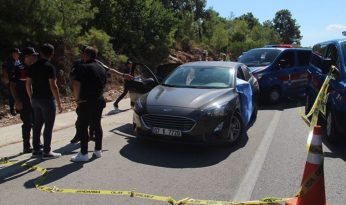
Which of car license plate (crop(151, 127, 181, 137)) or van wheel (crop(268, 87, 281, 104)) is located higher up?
car license plate (crop(151, 127, 181, 137))

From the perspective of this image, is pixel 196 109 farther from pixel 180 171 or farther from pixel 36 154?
pixel 36 154

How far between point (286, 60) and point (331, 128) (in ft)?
21.7

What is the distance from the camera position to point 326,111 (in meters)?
8.63

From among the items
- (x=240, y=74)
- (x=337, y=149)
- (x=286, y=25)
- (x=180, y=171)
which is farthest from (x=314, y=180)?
(x=286, y=25)

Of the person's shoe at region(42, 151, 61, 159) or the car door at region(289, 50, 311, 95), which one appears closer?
the person's shoe at region(42, 151, 61, 159)

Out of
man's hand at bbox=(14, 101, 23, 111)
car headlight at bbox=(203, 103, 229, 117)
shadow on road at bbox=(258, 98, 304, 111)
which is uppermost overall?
man's hand at bbox=(14, 101, 23, 111)

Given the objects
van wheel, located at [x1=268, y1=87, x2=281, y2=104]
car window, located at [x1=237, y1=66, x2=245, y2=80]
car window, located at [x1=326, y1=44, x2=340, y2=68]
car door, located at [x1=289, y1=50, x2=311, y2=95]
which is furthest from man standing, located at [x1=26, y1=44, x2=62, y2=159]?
car door, located at [x1=289, y1=50, x2=311, y2=95]

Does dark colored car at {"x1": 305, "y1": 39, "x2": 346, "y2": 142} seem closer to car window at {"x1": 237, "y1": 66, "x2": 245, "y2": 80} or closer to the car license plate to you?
car window at {"x1": 237, "y1": 66, "x2": 245, "y2": 80}

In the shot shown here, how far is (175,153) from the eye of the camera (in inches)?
308

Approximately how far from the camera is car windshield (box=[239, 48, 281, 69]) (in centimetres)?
1454

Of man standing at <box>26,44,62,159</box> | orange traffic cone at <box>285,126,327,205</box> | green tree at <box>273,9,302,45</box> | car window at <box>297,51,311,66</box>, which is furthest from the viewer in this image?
green tree at <box>273,9,302,45</box>

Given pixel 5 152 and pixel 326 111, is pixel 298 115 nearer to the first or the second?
pixel 326 111

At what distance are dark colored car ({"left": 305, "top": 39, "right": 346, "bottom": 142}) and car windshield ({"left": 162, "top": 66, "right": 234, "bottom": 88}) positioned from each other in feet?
6.00

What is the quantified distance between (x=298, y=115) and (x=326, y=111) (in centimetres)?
353
